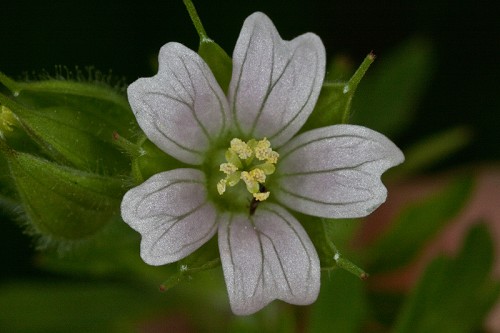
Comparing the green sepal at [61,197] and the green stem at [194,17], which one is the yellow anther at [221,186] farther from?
the green stem at [194,17]

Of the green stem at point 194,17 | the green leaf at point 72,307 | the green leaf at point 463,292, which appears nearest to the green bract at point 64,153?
the green stem at point 194,17

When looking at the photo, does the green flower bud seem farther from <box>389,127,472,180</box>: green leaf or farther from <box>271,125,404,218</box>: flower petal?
<box>389,127,472,180</box>: green leaf

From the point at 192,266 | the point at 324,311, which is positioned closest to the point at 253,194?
the point at 192,266

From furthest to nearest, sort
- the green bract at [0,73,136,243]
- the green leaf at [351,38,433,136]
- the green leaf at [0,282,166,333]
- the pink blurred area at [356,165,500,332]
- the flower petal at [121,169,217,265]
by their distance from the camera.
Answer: the pink blurred area at [356,165,500,332], the green leaf at [351,38,433,136], the green leaf at [0,282,166,333], the green bract at [0,73,136,243], the flower petal at [121,169,217,265]

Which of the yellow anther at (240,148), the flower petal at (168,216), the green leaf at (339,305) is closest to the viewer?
the flower petal at (168,216)

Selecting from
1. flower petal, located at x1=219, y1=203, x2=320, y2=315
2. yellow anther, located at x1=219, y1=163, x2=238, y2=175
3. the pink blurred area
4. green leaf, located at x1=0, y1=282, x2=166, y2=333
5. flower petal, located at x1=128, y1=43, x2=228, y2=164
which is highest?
flower petal, located at x1=128, y1=43, x2=228, y2=164

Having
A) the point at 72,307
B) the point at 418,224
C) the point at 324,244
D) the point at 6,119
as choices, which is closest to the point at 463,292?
the point at 418,224

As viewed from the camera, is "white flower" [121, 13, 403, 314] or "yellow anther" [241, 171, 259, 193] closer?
"white flower" [121, 13, 403, 314]

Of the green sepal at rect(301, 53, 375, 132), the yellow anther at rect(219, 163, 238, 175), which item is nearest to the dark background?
the yellow anther at rect(219, 163, 238, 175)
